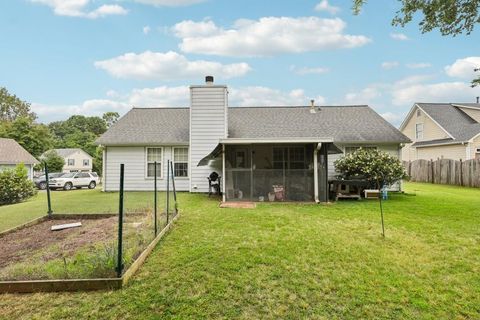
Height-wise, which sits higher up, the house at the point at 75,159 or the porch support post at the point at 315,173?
the house at the point at 75,159

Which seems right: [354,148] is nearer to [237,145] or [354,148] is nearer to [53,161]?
[237,145]

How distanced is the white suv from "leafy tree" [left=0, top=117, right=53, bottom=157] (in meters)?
19.1

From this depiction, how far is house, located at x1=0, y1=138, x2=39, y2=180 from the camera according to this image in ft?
72.6

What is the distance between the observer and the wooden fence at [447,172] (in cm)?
1562

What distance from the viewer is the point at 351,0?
277 inches

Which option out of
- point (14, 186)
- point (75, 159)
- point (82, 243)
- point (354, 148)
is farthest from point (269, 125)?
point (75, 159)

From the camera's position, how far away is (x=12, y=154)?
23.2m

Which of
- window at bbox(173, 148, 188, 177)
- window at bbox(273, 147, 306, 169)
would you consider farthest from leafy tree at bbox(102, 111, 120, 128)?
window at bbox(273, 147, 306, 169)

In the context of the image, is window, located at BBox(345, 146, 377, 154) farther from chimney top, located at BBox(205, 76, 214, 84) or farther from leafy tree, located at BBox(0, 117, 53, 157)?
leafy tree, located at BBox(0, 117, 53, 157)

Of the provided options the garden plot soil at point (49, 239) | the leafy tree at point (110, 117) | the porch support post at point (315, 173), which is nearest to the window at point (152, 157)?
the garden plot soil at point (49, 239)

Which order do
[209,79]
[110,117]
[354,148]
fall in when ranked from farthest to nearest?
[110,117], [354,148], [209,79]

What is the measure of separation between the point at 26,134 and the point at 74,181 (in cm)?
2043

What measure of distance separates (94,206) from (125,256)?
A: 7.07 m

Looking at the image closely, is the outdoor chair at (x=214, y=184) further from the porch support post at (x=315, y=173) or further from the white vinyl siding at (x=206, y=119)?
the porch support post at (x=315, y=173)
